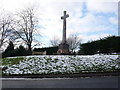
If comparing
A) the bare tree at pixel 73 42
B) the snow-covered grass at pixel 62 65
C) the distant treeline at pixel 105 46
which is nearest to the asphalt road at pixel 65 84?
the snow-covered grass at pixel 62 65

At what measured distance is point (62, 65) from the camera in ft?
66.3

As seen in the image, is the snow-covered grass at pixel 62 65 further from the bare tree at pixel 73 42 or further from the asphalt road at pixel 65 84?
the bare tree at pixel 73 42

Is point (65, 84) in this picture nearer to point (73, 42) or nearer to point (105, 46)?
point (105, 46)

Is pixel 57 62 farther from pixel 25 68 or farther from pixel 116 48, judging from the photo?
pixel 116 48

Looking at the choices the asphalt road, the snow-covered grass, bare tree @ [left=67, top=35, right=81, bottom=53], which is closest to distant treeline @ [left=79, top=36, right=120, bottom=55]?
the snow-covered grass

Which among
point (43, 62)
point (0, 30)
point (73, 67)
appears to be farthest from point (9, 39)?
point (73, 67)

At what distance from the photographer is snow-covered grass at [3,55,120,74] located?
18438mm

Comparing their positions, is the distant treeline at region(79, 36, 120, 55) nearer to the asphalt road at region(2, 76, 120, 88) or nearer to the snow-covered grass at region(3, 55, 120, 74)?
the snow-covered grass at region(3, 55, 120, 74)

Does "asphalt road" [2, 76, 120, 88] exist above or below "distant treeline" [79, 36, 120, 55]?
below

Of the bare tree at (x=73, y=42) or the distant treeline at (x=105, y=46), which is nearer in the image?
the distant treeline at (x=105, y=46)

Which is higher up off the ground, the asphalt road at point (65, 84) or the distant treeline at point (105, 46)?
the distant treeline at point (105, 46)

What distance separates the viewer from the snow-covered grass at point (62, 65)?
18.4 meters

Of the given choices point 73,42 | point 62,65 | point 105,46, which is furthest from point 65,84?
point 73,42

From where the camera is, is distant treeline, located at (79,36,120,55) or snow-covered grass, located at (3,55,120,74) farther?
distant treeline, located at (79,36,120,55)
